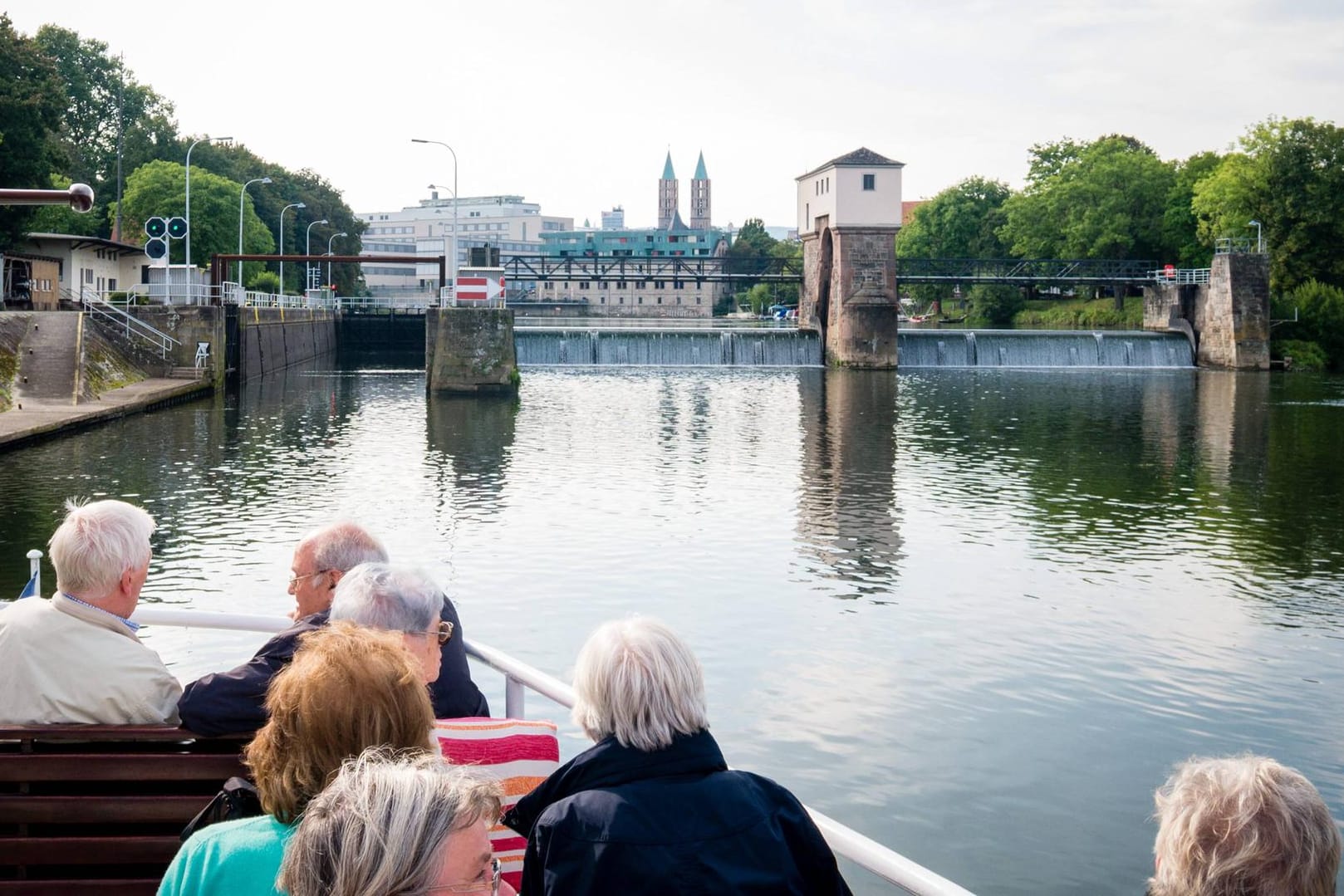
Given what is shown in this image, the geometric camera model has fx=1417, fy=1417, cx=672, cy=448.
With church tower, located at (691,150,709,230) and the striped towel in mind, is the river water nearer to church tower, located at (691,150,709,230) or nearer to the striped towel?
the striped towel

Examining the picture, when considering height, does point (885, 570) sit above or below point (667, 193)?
below

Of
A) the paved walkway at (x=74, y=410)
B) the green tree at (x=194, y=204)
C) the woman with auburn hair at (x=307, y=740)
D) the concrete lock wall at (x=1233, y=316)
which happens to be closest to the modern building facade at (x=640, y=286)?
the green tree at (x=194, y=204)

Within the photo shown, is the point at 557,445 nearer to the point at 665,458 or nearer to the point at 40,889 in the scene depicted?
the point at 665,458

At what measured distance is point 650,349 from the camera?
51438 millimetres

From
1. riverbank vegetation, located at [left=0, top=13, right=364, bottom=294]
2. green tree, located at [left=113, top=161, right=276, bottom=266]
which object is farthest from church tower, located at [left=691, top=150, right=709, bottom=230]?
green tree, located at [left=113, top=161, right=276, bottom=266]

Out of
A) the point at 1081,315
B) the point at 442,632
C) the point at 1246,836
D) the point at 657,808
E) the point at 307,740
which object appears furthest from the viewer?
the point at 1081,315

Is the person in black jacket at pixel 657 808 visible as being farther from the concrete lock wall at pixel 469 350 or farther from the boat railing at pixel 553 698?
the concrete lock wall at pixel 469 350

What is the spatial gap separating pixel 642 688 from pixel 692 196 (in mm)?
185694

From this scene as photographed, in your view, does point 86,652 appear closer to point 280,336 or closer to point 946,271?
point 280,336

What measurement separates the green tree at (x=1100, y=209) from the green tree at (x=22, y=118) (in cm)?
4724

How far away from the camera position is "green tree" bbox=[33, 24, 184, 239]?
2913 inches

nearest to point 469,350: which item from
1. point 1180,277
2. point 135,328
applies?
point 135,328

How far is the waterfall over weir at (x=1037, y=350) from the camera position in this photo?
5188 centimetres

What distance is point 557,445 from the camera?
81.2 ft
